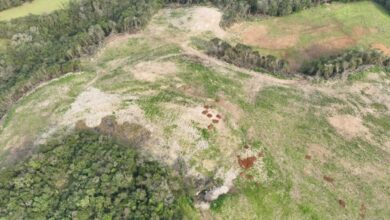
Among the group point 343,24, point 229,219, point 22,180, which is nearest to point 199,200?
point 229,219

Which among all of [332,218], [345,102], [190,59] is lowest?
[332,218]

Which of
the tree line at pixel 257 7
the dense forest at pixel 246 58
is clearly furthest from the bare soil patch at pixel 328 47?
the tree line at pixel 257 7

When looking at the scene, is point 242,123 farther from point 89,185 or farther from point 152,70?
point 89,185

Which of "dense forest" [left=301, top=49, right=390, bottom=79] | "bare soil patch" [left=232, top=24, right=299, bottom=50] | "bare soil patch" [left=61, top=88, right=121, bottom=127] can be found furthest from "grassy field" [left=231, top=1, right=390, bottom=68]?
"bare soil patch" [left=61, top=88, right=121, bottom=127]

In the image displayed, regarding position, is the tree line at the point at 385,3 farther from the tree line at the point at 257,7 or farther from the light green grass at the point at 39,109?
the light green grass at the point at 39,109

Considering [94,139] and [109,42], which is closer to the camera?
[94,139]

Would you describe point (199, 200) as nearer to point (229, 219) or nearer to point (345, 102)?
point (229, 219)

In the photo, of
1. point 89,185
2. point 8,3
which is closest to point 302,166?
point 89,185
